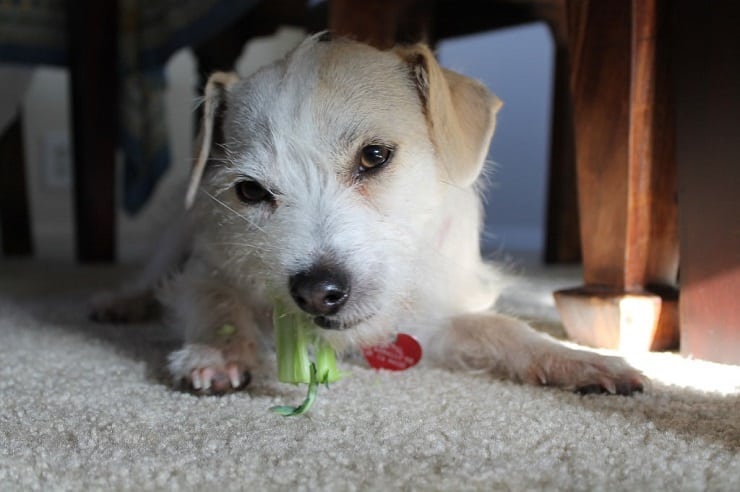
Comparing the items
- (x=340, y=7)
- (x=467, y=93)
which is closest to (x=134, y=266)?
(x=340, y=7)

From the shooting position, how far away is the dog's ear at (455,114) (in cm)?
→ 129

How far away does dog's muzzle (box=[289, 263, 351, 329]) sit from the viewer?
40.4 inches

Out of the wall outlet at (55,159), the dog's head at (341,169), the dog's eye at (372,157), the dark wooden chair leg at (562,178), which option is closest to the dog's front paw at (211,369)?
the dog's head at (341,169)

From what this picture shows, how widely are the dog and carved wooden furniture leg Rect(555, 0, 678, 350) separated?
166 mm

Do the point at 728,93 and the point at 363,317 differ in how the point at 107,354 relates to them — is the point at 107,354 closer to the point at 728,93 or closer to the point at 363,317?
the point at 363,317

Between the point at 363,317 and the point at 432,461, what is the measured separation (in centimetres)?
32

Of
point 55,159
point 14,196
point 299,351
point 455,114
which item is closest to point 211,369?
point 299,351

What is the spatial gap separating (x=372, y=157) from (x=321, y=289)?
0.29m

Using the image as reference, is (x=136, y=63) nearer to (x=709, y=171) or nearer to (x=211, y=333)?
(x=211, y=333)

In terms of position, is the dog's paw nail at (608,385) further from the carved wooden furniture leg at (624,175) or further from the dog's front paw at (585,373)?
the carved wooden furniture leg at (624,175)

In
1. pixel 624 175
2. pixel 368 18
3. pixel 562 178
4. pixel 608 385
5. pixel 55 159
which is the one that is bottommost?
pixel 55 159

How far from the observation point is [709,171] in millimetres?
1171

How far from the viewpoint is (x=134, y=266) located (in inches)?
122

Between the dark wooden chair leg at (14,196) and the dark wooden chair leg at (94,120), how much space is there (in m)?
0.43
